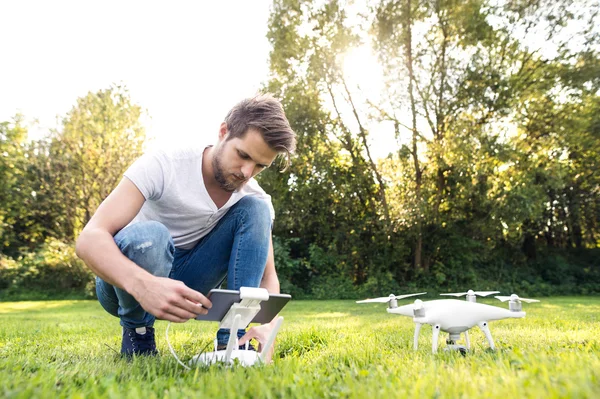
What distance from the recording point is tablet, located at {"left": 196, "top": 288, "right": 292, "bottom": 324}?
1.67m

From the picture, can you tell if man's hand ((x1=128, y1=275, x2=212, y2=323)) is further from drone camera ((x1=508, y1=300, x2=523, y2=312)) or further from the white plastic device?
drone camera ((x1=508, y1=300, x2=523, y2=312))

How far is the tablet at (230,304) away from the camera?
1675 millimetres

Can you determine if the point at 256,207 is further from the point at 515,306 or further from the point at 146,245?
the point at 515,306

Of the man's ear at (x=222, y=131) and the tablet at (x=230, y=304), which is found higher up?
the man's ear at (x=222, y=131)

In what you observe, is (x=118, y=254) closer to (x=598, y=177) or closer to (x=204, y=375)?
(x=204, y=375)

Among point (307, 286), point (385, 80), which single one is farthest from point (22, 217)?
point (385, 80)

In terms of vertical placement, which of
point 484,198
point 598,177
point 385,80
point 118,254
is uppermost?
point 385,80

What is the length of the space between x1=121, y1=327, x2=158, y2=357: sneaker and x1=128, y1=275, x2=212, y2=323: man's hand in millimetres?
736

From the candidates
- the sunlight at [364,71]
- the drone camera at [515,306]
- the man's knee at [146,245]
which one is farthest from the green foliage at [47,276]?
the drone camera at [515,306]

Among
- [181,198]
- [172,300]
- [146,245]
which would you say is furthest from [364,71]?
[172,300]

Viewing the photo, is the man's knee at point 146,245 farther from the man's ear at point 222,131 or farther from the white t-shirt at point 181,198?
the man's ear at point 222,131

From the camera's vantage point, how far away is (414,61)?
1166cm

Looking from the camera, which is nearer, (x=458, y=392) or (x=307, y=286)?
(x=458, y=392)

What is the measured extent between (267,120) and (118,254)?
98cm
